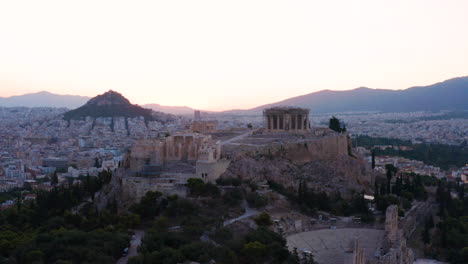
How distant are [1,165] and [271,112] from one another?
42.9 m

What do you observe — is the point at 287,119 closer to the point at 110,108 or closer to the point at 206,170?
the point at 206,170

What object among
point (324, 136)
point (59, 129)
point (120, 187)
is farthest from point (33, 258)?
point (59, 129)

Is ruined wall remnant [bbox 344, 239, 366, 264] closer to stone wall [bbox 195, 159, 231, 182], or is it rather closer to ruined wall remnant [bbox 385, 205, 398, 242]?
ruined wall remnant [bbox 385, 205, 398, 242]

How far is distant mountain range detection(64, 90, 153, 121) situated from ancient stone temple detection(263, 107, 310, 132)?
240ft

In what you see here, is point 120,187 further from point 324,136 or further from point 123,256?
point 324,136

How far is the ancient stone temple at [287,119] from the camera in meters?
44.2

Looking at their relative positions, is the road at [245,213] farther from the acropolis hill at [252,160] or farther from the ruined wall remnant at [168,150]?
the ruined wall remnant at [168,150]

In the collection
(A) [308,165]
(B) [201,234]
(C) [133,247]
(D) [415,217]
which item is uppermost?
(A) [308,165]

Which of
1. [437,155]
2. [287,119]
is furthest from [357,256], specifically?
[437,155]

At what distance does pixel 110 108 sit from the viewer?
115m

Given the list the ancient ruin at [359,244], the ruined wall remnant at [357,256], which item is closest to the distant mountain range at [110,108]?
the ancient ruin at [359,244]

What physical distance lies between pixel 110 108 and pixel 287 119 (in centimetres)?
7789

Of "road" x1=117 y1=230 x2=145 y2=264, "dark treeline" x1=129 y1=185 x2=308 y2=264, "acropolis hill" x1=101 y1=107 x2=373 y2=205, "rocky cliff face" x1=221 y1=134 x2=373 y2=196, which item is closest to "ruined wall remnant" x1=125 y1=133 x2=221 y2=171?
"acropolis hill" x1=101 y1=107 x2=373 y2=205

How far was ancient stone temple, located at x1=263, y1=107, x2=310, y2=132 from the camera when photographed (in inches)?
1738
